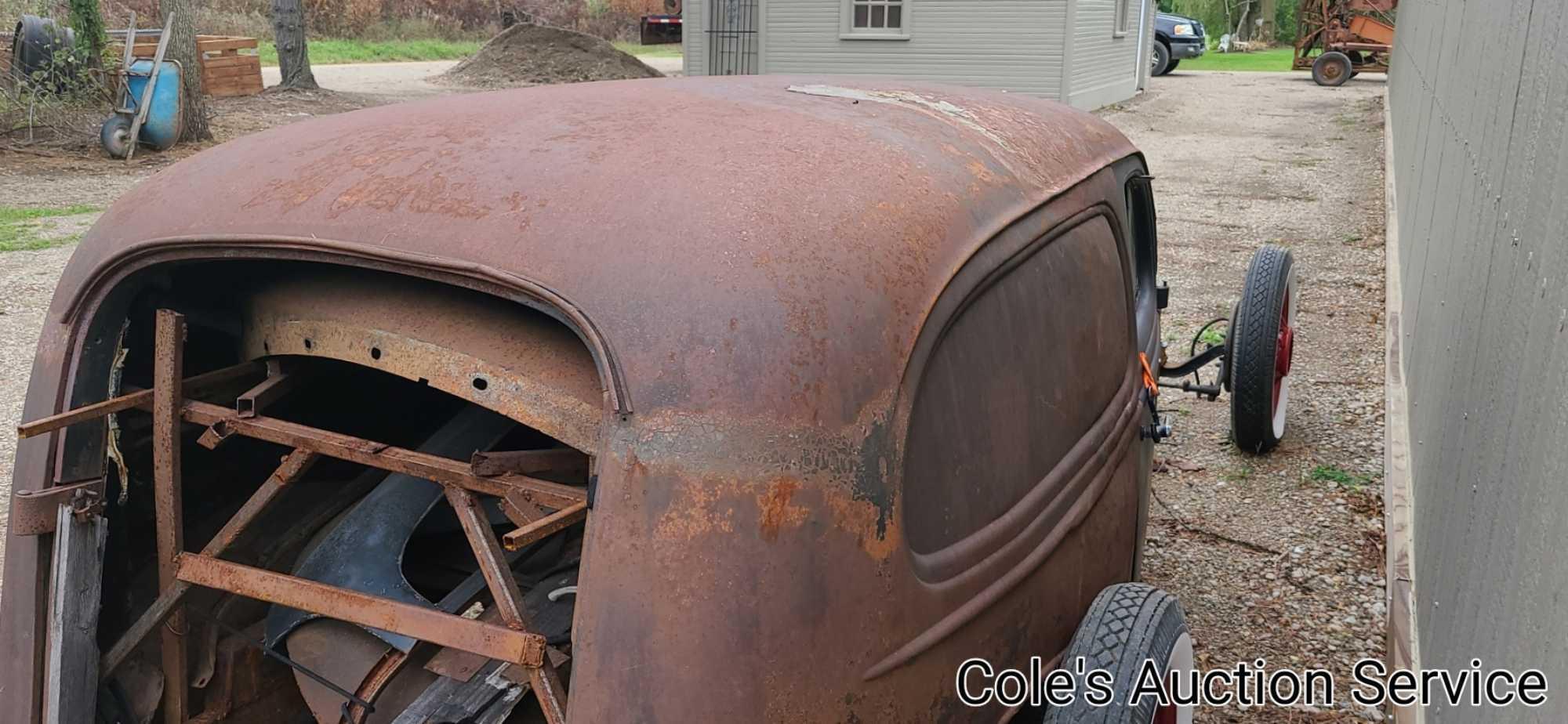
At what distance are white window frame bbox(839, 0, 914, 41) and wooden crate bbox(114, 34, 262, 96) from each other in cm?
933

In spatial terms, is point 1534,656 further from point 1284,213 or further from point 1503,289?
point 1284,213

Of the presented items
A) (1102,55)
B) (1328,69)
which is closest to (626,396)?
(1102,55)

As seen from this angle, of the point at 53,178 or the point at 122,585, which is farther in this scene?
the point at 53,178

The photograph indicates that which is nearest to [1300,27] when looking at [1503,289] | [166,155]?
[166,155]

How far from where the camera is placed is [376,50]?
101 feet

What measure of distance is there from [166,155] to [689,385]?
46.5ft

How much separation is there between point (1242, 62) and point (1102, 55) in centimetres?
1633

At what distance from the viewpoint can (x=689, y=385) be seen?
166cm

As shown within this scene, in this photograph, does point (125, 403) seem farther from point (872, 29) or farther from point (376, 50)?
point (376, 50)

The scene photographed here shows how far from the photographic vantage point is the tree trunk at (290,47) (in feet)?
61.5

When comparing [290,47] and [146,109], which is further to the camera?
[290,47]

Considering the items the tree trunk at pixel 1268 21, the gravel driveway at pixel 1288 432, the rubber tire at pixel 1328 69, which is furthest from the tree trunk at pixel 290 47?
the tree trunk at pixel 1268 21

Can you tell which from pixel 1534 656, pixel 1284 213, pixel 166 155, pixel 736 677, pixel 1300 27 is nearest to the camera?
pixel 736 677

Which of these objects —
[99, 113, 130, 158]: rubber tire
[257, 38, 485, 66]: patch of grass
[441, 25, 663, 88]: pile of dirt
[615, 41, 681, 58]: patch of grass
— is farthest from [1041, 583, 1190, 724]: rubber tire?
[615, 41, 681, 58]: patch of grass
